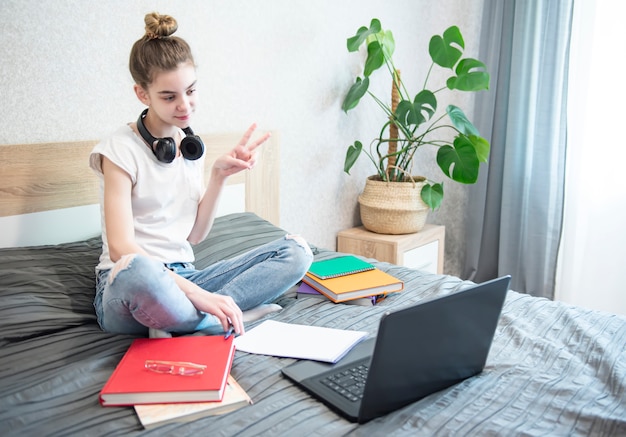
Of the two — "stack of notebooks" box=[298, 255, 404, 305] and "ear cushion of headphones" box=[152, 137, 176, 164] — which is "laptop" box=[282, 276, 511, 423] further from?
"ear cushion of headphones" box=[152, 137, 176, 164]

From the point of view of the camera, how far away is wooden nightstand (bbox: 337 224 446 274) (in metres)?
2.58

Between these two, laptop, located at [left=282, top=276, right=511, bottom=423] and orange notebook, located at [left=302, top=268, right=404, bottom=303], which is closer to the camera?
laptop, located at [left=282, top=276, right=511, bottom=423]

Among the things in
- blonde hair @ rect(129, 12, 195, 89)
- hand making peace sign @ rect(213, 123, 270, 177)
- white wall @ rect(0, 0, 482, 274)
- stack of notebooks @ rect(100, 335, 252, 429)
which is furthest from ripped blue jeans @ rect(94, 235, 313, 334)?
white wall @ rect(0, 0, 482, 274)

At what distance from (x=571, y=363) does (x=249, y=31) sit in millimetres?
1593

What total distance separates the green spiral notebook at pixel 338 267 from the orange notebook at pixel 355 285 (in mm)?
14

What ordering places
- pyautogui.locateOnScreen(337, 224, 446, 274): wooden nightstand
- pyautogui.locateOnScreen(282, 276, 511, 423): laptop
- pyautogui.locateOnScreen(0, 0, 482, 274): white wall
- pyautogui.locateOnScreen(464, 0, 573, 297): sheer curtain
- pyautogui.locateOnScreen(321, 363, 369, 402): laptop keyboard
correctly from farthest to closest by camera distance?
pyautogui.locateOnScreen(464, 0, 573, 297): sheer curtain
pyautogui.locateOnScreen(337, 224, 446, 274): wooden nightstand
pyautogui.locateOnScreen(0, 0, 482, 274): white wall
pyautogui.locateOnScreen(321, 363, 369, 402): laptop keyboard
pyautogui.locateOnScreen(282, 276, 511, 423): laptop

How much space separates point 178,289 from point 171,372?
0.23 metres

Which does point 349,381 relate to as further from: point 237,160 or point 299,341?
point 237,160

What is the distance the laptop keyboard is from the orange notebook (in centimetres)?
43

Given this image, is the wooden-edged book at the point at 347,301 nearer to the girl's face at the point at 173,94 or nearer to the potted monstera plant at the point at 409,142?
the girl's face at the point at 173,94

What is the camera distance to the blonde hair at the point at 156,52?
145cm

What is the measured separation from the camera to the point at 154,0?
1.94 m

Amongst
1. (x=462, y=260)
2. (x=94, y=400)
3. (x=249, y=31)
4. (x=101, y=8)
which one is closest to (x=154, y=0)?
(x=101, y=8)

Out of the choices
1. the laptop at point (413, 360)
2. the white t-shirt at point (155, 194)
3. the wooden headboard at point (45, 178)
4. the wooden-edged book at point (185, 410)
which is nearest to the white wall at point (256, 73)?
the wooden headboard at point (45, 178)
